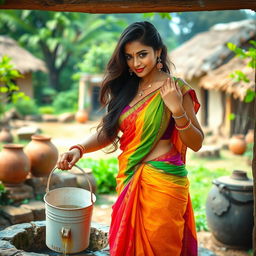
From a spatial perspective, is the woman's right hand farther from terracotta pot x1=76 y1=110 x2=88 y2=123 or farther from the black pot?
terracotta pot x1=76 y1=110 x2=88 y2=123

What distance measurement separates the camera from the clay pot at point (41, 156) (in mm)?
5410

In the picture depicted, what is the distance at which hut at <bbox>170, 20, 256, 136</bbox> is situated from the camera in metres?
12.2

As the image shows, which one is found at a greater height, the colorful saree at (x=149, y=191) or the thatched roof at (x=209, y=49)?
the thatched roof at (x=209, y=49)

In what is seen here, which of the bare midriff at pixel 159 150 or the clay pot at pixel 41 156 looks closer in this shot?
the bare midriff at pixel 159 150

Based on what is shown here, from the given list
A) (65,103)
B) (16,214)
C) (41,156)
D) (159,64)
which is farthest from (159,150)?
(65,103)

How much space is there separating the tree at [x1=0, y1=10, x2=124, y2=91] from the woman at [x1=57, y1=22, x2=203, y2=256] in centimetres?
1842

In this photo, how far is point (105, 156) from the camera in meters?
10.2

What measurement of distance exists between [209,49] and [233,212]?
36.4 feet

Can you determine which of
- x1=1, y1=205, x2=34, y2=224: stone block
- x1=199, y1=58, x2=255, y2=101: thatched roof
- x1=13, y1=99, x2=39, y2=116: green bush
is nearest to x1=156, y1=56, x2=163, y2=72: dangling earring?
x1=1, y1=205, x2=34, y2=224: stone block

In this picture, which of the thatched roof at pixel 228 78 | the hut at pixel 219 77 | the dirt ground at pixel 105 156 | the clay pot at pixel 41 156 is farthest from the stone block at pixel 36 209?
the hut at pixel 219 77

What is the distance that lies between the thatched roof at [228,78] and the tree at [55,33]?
9.97 metres

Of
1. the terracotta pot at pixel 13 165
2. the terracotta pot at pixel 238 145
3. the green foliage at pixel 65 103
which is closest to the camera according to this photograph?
the terracotta pot at pixel 13 165

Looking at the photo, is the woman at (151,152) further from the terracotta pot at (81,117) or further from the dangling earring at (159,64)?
the terracotta pot at (81,117)

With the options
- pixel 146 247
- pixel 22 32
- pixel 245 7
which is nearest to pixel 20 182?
pixel 146 247
